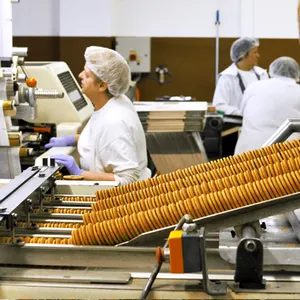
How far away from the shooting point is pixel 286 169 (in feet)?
4.13

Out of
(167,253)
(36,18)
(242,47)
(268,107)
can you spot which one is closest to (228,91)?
(242,47)

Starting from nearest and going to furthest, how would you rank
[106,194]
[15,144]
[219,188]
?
[219,188] → [106,194] → [15,144]

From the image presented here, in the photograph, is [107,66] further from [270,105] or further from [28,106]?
[270,105]

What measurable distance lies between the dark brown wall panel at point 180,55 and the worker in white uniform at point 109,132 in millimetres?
3406

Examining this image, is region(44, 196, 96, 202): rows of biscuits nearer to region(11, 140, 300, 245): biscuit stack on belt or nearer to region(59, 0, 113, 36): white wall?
region(11, 140, 300, 245): biscuit stack on belt

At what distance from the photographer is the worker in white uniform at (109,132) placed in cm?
256

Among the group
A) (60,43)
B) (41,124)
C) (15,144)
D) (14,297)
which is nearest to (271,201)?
(14,297)

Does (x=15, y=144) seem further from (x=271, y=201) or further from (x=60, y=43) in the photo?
(x=60, y=43)

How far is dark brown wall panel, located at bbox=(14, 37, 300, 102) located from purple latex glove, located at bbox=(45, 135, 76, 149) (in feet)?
10.7

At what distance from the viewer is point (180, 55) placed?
643 cm

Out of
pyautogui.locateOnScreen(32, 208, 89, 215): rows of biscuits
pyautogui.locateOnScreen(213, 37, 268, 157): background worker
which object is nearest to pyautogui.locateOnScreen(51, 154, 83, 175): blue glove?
pyautogui.locateOnScreen(32, 208, 89, 215): rows of biscuits

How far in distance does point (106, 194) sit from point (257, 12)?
5.09 m

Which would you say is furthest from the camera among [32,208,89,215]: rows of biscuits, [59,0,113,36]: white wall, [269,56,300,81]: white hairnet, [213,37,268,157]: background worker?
[59,0,113,36]: white wall

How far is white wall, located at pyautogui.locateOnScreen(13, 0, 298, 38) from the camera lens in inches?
241
